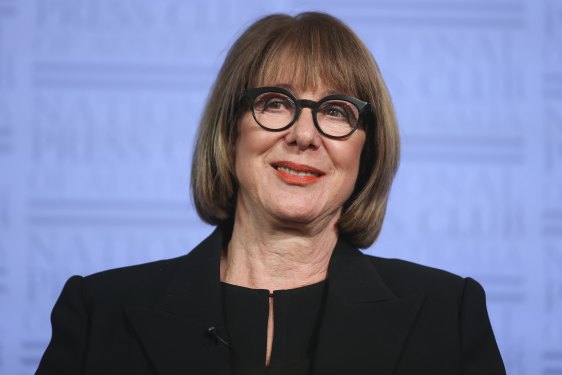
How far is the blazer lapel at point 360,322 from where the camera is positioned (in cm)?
208

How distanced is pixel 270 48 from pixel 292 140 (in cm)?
26

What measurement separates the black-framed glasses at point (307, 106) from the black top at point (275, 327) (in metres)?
0.41

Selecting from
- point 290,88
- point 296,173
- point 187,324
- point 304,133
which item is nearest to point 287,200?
point 296,173

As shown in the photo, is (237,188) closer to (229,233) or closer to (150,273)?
(229,233)

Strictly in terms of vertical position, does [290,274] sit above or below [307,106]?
below

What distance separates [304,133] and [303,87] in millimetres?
122

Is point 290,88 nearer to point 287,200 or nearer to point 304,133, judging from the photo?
point 304,133

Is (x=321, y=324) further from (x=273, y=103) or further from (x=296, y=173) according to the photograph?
(x=273, y=103)

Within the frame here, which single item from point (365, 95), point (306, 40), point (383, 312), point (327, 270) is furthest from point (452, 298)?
point (306, 40)

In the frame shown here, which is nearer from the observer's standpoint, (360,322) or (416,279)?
(360,322)

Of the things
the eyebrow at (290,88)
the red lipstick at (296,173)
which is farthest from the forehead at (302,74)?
the red lipstick at (296,173)

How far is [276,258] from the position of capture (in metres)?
2.26

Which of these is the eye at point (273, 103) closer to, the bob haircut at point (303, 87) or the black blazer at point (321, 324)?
the bob haircut at point (303, 87)

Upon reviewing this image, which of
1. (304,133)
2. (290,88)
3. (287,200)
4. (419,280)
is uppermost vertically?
(290,88)
